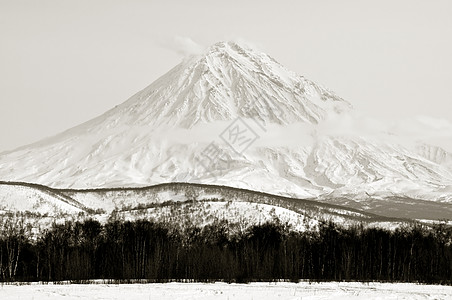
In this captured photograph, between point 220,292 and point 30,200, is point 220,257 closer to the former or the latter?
point 220,292

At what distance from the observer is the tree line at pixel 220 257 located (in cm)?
8594

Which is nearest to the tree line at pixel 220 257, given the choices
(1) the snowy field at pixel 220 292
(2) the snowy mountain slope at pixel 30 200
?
(1) the snowy field at pixel 220 292

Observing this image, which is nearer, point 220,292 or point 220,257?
point 220,292

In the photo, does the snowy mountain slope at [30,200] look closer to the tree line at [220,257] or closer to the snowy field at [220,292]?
the tree line at [220,257]

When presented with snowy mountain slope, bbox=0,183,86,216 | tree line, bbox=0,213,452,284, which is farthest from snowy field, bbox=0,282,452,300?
snowy mountain slope, bbox=0,183,86,216

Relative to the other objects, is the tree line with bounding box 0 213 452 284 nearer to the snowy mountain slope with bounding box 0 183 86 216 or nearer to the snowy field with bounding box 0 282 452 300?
the snowy field with bounding box 0 282 452 300

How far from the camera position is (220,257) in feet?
298

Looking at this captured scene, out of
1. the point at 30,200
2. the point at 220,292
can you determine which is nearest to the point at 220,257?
the point at 220,292

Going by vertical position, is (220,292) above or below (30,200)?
below

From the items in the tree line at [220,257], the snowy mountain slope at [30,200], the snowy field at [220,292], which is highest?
the snowy mountain slope at [30,200]

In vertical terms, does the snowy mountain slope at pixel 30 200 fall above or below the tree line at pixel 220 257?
above

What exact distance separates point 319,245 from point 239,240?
56.0 ft

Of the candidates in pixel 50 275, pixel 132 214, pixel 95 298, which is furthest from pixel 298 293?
pixel 132 214

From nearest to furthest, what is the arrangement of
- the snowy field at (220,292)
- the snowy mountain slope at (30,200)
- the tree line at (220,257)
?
the snowy field at (220,292) → the tree line at (220,257) → the snowy mountain slope at (30,200)
